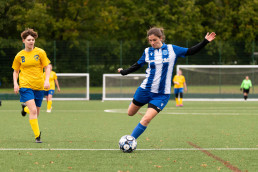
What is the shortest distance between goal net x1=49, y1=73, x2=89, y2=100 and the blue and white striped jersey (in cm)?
2224

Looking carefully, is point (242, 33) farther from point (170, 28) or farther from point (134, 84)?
point (134, 84)

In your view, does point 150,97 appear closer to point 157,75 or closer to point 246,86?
point 157,75

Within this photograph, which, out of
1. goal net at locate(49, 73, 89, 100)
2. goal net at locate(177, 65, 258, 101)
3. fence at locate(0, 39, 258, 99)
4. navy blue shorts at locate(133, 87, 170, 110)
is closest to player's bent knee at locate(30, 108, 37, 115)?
navy blue shorts at locate(133, 87, 170, 110)

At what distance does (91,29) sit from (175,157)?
135 feet

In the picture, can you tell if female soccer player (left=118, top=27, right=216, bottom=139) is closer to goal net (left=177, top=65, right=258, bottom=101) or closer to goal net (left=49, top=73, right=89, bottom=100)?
goal net (left=49, top=73, right=89, bottom=100)

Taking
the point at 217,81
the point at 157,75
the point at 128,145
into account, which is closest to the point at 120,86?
the point at 217,81

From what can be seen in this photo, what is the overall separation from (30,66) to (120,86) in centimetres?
2122

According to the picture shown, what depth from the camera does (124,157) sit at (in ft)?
24.6

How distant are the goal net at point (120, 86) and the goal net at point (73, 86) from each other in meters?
1.22

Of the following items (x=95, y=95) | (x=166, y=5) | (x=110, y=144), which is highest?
(x=166, y=5)

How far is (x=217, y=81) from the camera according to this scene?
3216cm

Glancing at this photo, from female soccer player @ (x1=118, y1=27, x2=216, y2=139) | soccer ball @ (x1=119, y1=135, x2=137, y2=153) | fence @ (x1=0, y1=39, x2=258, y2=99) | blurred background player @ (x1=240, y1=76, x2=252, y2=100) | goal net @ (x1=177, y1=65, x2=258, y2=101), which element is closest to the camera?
soccer ball @ (x1=119, y1=135, x2=137, y2=153)

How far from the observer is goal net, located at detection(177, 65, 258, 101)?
3123 cm

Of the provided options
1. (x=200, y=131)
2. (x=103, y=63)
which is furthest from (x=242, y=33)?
(x=200, y=131)
